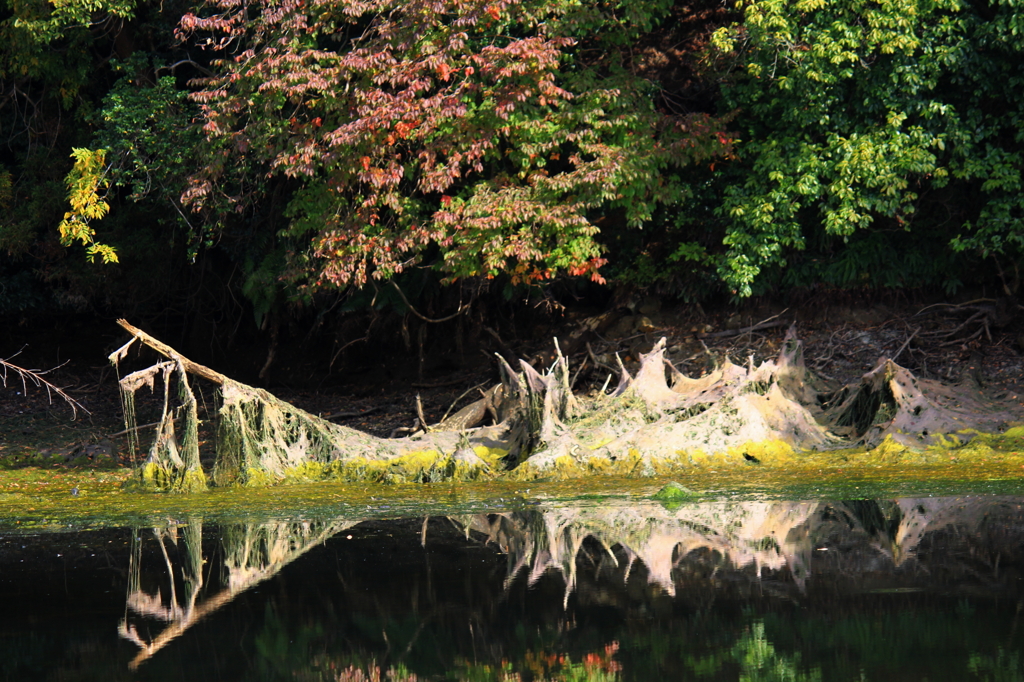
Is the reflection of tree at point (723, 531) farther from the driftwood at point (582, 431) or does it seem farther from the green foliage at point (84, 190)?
the green foliage at point (84, 190)

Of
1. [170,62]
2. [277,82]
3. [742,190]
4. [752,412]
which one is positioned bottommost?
[752,412]

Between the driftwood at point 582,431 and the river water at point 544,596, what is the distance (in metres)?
2.39

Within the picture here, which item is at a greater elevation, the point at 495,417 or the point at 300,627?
the point at 495,417

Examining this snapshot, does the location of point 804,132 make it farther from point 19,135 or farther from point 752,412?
point 19,135

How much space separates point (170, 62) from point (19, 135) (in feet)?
10.0

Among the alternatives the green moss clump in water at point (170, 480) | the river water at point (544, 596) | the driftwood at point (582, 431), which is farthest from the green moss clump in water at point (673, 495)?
the green moss clump in water at point (170, 480)

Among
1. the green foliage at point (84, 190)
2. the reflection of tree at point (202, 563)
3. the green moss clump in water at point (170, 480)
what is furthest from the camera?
the green foliage at point (84, 190)

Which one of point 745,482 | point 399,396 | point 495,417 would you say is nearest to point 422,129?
point 495,417

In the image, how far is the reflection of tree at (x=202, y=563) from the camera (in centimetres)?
706

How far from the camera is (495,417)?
14727 mm

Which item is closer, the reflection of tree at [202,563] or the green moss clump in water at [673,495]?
the reflection of tree at [202,563]

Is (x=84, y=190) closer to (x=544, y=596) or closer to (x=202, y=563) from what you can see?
(x=202, y=563)

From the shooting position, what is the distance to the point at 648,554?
27.1 ft

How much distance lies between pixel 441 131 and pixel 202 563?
7.81m
